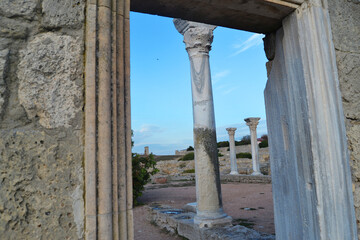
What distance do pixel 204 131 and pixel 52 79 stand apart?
417cm

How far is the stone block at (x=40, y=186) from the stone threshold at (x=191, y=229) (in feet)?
10.3

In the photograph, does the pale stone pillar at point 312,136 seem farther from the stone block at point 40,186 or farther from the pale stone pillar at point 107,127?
the stone block at point 40,186

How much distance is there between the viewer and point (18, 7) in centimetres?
123

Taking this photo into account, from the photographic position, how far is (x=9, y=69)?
1.19 m

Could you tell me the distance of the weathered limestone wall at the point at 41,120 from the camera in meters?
1.12

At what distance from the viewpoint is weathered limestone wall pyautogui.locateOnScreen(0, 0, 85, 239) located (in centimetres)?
112

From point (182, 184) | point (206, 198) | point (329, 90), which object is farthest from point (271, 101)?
point (182, 184)

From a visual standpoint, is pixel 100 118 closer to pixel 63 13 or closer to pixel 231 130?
pixel 63 13

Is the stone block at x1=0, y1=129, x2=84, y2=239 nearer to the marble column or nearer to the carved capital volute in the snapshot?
the marble column

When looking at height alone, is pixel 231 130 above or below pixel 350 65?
above

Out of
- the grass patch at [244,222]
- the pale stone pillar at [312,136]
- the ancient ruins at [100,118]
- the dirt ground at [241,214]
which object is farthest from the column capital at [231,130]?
the ancient ruins at [100,118]

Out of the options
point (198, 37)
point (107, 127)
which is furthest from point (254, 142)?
point (107, 127)

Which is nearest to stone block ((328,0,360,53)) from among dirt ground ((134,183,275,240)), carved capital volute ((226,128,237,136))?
dirt ground ((134,183,275,240))

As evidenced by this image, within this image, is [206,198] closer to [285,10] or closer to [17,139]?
Answer: [285,10]
